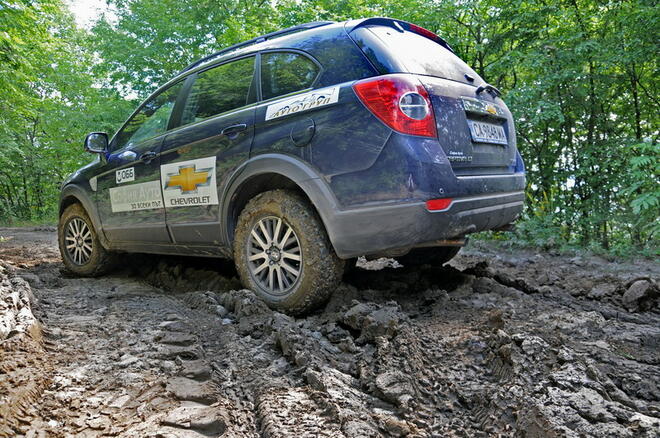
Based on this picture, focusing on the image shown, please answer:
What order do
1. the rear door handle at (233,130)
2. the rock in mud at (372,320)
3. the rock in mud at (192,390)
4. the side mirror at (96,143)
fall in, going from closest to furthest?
the rock in mud at (192,390) → the rock in mud at (372,320) → the rear door handle at (233,130) → the side mirror at (96,143)

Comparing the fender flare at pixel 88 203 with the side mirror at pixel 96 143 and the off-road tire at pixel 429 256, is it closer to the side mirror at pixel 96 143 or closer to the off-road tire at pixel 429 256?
the side mirror at pixel 96 143

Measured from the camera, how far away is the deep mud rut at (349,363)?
1574 millimetres

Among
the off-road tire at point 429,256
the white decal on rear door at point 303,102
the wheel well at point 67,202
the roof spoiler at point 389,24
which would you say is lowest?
the off-road tire at point 429,256

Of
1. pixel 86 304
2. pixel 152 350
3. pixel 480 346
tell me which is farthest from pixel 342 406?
pixel 86 304

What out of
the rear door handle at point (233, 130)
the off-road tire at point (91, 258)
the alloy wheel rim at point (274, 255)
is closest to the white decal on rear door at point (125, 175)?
the off-road tire at point (91, 258)

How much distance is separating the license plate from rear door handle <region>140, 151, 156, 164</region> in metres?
2.70

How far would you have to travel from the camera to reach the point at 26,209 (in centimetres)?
2016

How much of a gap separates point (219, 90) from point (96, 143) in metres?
1.83

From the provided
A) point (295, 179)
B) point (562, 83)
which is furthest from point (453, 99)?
point (562, 83)

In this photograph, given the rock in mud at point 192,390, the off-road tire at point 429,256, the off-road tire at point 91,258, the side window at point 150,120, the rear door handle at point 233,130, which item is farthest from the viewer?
the off-road tire at point 91,258

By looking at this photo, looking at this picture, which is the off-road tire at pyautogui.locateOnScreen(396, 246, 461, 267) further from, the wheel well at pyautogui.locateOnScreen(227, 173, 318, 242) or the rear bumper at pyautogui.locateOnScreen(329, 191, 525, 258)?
the wheel well at pyautogui.locateOnScreen(227, 173, 318, 242)

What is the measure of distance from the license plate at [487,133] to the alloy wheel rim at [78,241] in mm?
4033

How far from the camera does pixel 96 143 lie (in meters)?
4.60

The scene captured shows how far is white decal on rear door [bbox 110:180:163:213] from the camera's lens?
391 centimetres
